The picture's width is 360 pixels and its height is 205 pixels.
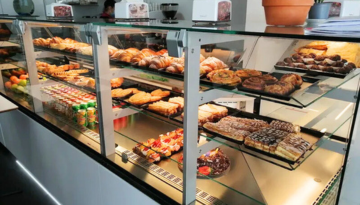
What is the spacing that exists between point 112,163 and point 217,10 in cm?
117

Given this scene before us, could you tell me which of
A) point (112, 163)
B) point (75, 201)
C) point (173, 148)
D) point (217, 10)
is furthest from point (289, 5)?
point (75, 201)

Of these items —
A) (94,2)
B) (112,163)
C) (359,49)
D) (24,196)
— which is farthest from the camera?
(94,2)

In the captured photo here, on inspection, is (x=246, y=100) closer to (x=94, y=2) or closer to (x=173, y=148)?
(x=173, y=148)

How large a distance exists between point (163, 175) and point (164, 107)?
16.7 inches

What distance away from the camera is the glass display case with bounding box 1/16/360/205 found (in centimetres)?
121

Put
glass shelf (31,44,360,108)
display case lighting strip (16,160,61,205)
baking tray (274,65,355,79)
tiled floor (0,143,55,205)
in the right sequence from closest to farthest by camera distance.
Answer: glass shelf (31,44,360,108)
baking tray (274,65,355,79)
display case lighting strip (16,160,61,205)
tiled floor (0,143,55,205)

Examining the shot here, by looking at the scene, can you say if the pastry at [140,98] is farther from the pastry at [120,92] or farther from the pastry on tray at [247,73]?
the pastry on tray at [247,73]

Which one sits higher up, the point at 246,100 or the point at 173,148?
the point at 246,100

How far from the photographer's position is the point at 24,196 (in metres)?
2.72

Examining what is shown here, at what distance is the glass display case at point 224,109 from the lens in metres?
1.21

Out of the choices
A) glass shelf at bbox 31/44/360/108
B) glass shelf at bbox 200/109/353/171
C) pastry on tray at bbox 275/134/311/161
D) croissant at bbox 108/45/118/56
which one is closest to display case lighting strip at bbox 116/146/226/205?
glass shelf at bbox 200/109/353/171

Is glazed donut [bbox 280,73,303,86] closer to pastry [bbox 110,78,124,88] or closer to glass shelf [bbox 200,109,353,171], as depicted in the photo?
glass shelf [bbox 200,109,353,171]

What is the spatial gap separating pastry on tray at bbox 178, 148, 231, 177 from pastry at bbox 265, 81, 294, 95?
1.94 ft

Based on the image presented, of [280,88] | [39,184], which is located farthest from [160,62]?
[39,184]
